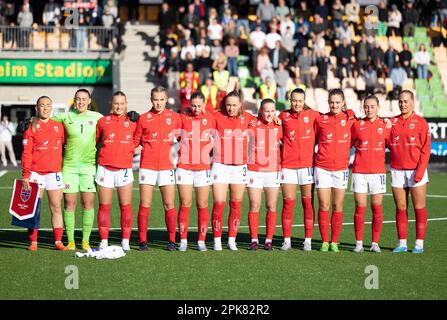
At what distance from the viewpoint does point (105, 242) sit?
13062 mm

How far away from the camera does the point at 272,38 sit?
32.1m

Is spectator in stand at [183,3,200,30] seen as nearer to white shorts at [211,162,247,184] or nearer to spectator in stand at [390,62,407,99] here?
spectator in stand at [390,62,407,99]

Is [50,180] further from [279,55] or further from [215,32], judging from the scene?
[215,32]

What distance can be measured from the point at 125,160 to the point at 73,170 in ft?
2.27

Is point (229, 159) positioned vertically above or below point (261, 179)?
above

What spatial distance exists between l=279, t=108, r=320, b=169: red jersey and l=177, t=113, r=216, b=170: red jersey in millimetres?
1004

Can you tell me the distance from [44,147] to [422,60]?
22281mm

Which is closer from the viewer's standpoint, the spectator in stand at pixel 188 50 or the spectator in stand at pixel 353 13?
the spectator in stand at pixel 188 50

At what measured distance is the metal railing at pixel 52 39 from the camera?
107 ft

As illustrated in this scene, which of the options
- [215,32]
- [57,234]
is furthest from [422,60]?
[57,234]

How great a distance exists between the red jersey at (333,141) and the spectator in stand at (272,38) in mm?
18849

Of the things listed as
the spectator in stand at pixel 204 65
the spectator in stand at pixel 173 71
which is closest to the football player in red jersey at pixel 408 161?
the spectator in stand at pixel 204 65

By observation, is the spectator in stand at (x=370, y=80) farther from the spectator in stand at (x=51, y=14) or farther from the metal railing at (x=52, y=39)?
the spectator in stand at (x=51, y=14)
